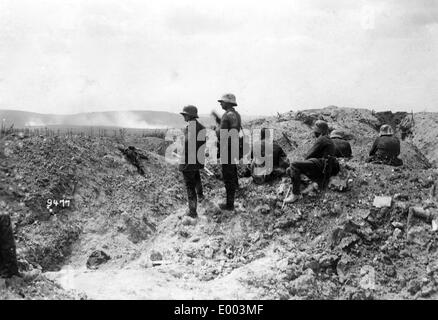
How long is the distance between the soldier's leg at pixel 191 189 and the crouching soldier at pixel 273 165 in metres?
1.33

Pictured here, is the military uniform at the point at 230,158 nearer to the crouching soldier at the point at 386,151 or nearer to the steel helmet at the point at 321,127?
the steel helmet at the point at 321,127

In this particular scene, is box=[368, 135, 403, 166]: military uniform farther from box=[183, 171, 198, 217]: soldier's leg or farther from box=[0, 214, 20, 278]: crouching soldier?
box=[0, 214, 20, 278]: crouching soldier

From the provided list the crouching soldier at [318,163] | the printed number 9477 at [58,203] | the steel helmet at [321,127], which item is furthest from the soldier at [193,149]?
the printed number 9477 at [58,203]

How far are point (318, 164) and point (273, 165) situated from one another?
1.20 m

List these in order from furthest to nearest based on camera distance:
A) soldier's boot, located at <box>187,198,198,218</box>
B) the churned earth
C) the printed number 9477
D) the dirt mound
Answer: the dirt mound < the printed number 9477 < soldier's boot, located at <box>187,198,198,218</box> < the churned earth

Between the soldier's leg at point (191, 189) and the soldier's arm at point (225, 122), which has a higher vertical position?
the soldier's arm at point (225, 122)

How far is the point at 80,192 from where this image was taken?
38.3 feet

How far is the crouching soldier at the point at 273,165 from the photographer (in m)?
10.4

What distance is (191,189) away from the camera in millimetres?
9758

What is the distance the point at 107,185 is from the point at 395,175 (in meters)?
6.15

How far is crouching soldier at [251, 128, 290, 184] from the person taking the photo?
10417 mm

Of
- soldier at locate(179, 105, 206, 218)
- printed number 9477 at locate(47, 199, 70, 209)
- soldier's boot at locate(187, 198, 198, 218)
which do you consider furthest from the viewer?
printed number 9477 at locate(47, 199, 70, 209)

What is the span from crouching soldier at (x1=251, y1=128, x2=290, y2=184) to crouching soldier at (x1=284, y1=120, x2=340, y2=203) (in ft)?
2.65

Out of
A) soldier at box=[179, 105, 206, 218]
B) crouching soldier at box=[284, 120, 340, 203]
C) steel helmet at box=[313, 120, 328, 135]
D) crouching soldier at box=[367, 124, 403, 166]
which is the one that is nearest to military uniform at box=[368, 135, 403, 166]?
crouching soldier at box=[367, 124, 403, 166]
